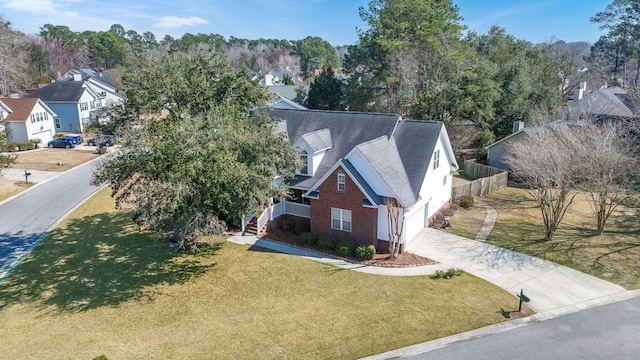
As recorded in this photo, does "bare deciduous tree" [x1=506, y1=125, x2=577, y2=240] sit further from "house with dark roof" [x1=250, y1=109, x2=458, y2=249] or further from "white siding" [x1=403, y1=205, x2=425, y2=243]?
"white siding" [x1=403, y1=205, x2=425, y2=243]

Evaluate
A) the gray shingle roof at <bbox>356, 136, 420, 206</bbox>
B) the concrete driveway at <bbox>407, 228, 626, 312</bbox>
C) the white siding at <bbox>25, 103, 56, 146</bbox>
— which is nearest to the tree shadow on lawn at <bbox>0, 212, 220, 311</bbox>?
the gray shingle roof at <bbox>356, 136, 420, 206</bbox>

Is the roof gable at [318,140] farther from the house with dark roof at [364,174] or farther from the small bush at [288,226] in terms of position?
the small bush at [288,226]

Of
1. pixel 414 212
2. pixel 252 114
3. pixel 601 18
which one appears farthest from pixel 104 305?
pixel 601 18

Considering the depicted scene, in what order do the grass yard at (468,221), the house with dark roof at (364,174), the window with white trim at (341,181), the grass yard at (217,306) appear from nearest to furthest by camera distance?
1. the grass yard at (217,306)
2. the house with dark roof at (364,174)
3. the window with white trim at (341,181)
4. the grass yard at (468,221)

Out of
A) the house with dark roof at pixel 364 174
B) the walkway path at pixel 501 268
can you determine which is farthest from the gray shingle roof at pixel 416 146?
the walkway path at pixel 501 268

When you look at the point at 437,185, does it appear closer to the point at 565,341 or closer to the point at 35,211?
the point at 565,341

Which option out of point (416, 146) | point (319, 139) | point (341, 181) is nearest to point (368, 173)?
point (341, 181)

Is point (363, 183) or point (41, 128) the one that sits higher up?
point (41, 128)
